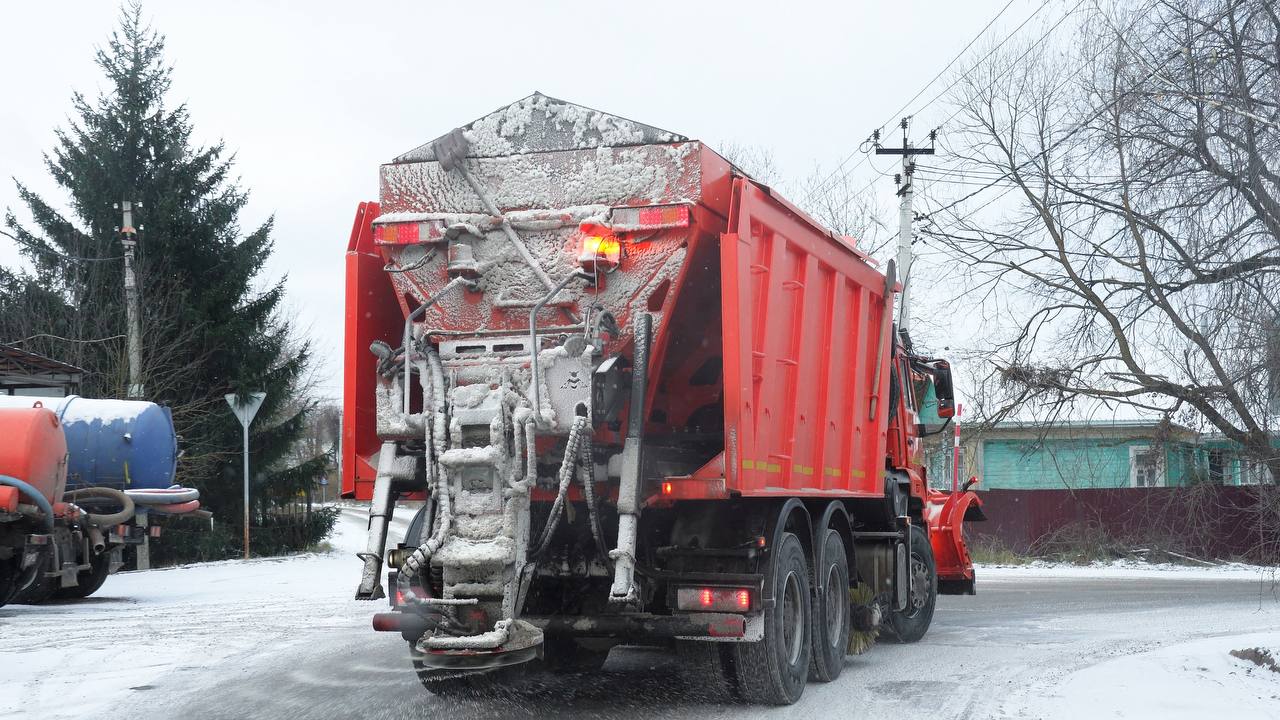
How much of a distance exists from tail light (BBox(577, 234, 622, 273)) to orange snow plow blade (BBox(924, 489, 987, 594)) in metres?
6.09

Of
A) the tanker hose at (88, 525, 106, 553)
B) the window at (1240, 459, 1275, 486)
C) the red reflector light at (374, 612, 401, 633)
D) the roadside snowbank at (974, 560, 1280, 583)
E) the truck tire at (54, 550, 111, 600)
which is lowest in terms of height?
the roadside snowbank at (974, 560, 1280, 583)

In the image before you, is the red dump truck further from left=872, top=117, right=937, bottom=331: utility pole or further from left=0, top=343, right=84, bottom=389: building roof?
left=872, top=117, right=937, bottom=331: utility pole

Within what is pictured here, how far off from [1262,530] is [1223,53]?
3757 mm

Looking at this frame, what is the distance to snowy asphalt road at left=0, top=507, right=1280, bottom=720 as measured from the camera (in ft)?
24.1

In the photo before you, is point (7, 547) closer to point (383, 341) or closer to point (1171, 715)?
point (383, 341)

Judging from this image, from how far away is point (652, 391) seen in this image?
7.23 m

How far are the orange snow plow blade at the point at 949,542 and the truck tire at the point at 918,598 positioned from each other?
58cm

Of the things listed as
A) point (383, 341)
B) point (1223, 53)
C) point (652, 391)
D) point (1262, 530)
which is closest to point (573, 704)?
point (652, 391)

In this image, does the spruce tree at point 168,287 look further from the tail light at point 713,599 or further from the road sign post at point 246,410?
the tail light at point 713,599

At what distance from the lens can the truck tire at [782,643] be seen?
7.22m

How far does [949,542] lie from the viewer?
12211 mm

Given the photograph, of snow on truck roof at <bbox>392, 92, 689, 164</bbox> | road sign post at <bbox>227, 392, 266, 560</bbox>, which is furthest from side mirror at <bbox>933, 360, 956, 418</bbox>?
road sign post at <bbox>227, 392, 266, 560</bbox>

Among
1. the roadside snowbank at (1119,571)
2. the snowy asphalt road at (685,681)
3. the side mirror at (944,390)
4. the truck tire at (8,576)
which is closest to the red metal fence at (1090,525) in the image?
the roadside snowbank at (1119,571)

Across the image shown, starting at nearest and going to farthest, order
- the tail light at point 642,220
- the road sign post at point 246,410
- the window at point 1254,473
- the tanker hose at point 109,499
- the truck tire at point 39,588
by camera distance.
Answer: the tail light at point 642,220
the window at point 1254,473
the truck tire at point 39,588
the tanker hose at point 109,499
the road sign post at point 246,410
